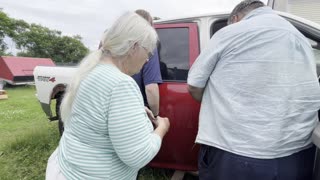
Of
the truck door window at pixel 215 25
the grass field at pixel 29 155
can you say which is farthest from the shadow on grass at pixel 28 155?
the truck door window at pixel 215 25

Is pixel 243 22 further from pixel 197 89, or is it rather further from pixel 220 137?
pixel 220 137

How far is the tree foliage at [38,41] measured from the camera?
31862 millimetres

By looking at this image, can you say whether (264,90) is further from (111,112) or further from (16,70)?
(16,70)

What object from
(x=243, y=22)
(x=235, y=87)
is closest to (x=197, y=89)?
(x=235, y=87)

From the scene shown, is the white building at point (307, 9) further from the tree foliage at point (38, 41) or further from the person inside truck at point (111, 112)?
the tree foliage at point (38, 41)

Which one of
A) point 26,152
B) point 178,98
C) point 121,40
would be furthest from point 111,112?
point 26,152

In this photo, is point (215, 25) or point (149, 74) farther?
point (215, 25)

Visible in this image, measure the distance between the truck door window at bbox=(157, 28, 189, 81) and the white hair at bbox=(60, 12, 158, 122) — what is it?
171 centimetres

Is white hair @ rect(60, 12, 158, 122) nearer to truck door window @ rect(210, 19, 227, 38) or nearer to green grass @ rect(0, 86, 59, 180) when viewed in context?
truck door window @ rect(210, 19, 227, 38)

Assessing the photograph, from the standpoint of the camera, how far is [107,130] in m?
1.51

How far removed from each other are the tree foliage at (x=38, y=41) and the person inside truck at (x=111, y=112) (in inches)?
1246

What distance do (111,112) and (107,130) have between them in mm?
100

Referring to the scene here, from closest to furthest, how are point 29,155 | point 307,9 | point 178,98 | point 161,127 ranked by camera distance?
point 161,127, point 178,98, point 29,155, point 307,9

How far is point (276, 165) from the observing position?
1.88 metres
